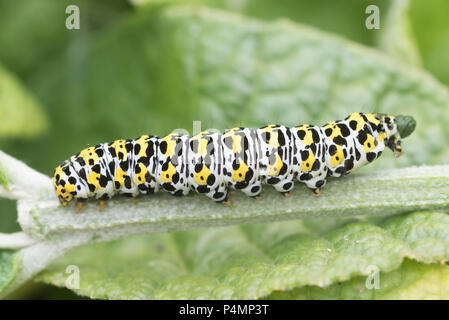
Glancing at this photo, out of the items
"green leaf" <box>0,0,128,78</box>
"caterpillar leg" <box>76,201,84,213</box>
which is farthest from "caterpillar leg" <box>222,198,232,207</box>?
"green leaf" <box>0,0,128,78</box>

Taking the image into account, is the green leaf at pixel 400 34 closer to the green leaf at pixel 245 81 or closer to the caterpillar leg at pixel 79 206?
the green leaf at pixel 245 81

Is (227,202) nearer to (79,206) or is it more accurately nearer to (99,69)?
(79,206)

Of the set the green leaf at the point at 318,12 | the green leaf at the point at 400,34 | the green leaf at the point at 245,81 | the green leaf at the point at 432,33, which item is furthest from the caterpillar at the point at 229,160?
the green leaf at the point at 318,12

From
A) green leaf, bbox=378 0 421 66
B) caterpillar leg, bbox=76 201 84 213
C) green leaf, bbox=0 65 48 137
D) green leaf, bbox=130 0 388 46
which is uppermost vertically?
green leaf, bbox=130 0 388 46

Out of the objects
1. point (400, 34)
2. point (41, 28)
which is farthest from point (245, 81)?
point (41, 28)

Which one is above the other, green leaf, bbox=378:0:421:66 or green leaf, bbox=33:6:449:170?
green leaf, bbox=378:0:421:66

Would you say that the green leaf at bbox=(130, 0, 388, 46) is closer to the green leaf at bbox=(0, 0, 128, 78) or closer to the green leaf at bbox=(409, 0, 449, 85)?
the green leaf at bbox=(409, 0, 449, 85)

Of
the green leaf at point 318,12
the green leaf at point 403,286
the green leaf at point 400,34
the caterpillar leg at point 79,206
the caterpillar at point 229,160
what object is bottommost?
the green leaf at point 403,286
